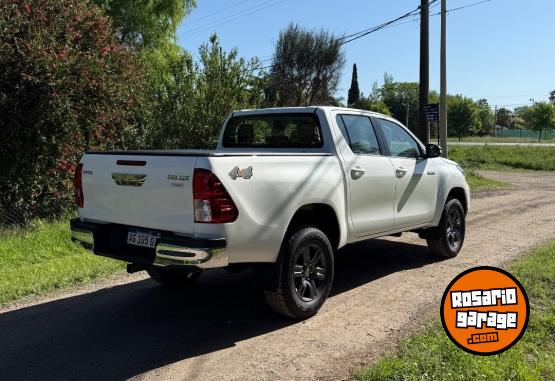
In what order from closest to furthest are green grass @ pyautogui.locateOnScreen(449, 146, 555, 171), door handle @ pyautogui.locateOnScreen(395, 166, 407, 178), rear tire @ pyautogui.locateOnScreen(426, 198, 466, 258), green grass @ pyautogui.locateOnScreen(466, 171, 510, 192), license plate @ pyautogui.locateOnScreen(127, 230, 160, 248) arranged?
license plate @ pyautogui.locateOnScreen(127, 230, 160, 248)
door handle @ pyautogui.locateOnScreen(395, 166, 407, 178)
rear tire @ pyautogui.locateOnScreen(426, 198, 466, 258)
green grass @ pyautogui.locateOnScreen(466, 171, 510, 192)
green grass @ pyautogui.locateOnScreen(449, 146, 555, 171)

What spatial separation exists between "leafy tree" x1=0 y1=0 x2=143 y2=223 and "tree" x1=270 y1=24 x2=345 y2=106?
31.4 meters

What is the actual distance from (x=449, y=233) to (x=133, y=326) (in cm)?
429

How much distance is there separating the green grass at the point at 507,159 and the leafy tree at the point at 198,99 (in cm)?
1523

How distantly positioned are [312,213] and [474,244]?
13.0 feet

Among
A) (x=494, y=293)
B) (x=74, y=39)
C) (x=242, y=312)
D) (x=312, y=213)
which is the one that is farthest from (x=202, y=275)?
(x=74, y=39)

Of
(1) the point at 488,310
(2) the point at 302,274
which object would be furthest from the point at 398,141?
(1) the point at 488,310

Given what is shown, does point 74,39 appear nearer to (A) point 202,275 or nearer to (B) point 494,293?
(A) point 202,275

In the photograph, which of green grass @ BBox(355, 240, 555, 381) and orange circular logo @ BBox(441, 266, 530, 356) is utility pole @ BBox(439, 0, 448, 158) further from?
orange circular logo @ BBox(441, 266, 530, 356)

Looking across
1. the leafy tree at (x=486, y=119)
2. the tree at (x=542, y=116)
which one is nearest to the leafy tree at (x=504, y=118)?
the leafy tree at (x=486, y=119)

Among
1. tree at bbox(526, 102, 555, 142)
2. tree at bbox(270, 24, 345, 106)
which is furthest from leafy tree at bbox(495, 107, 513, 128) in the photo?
tree at bbox(270, 24, 345, 106)

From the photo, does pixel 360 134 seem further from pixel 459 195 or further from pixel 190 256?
pixel 190 256

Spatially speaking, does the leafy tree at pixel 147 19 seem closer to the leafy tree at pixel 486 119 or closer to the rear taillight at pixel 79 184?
the rear taillight at pixel 79 184

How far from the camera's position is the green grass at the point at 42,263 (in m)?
6.23

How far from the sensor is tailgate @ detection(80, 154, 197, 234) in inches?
167
